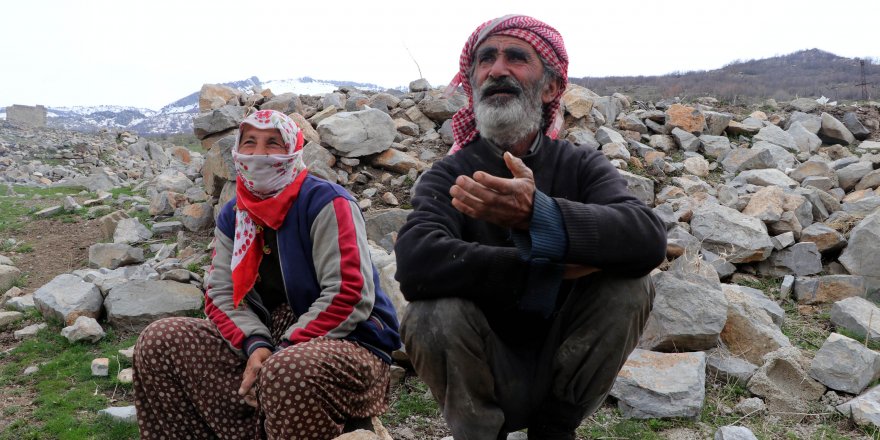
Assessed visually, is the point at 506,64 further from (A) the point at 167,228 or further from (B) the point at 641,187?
(A) the point at 167,228

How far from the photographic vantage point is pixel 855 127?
9.11m

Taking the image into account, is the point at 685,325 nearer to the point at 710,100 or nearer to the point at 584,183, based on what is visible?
the point at 584,183

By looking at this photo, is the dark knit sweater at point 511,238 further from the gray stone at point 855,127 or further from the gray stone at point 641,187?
the gray stone at point 855,127

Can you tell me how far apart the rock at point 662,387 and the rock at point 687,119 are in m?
5.55

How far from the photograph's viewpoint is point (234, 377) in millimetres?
2594

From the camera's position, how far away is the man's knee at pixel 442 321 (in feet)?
6.68

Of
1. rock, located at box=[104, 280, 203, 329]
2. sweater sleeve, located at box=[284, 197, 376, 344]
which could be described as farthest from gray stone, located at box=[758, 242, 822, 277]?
rock, located at box=[104, 280, 203, 329]

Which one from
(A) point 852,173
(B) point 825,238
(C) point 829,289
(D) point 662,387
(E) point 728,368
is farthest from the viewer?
(A) point 852,173

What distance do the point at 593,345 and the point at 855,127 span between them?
917 cm

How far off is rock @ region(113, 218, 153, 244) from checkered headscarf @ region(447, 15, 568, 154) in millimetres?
5499

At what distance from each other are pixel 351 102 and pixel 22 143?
A: 19804 millimetres

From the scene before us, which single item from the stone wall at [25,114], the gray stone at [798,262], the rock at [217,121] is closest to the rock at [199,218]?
the rock at [217,121]

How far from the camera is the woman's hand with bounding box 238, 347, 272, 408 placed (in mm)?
2477

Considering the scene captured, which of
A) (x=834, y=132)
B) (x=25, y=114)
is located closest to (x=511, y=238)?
(x=834, y=132)
